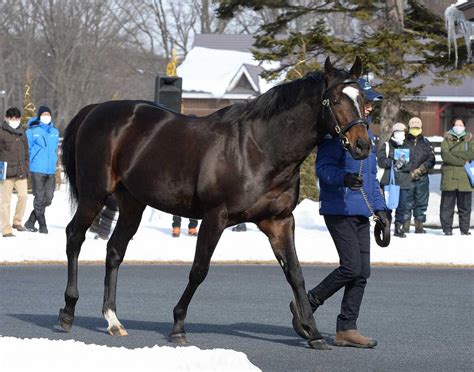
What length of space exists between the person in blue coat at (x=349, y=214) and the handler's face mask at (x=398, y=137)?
35.5 ft

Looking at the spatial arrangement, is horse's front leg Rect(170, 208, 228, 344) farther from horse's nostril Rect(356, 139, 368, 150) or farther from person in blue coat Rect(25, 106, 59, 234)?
person in blue coat Rect(25, 106, 59, 234)

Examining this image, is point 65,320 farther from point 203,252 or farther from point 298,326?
point 298,326

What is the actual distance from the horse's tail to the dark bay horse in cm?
78

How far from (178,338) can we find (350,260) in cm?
149

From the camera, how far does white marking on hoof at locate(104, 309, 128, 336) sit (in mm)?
9305

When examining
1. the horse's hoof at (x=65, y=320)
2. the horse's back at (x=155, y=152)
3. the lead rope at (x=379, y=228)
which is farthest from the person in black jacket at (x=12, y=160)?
the lead rope at (x=379, y=228)

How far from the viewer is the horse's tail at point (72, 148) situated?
10.3 m

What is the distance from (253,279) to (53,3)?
47.7 m

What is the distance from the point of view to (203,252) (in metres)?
8.83

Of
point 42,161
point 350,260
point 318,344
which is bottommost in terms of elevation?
point 42,161

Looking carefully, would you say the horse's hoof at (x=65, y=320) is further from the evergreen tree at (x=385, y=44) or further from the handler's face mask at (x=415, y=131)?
the evergreen tree at (x=385, y=44)

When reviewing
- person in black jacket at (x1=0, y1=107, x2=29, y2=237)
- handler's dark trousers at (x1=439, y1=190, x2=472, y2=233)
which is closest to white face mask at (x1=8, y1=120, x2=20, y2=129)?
person in black jacket at (x1=0, y1=107, x2=29, y2=237)

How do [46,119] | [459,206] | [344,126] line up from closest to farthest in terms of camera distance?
[344,126] < [46,119] < [459,206]

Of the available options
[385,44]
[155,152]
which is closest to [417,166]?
[385,44]
